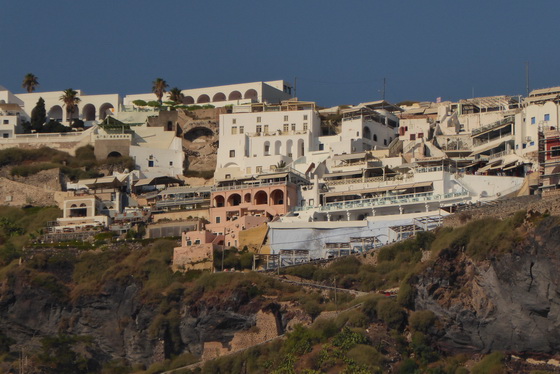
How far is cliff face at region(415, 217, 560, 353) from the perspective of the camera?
211ft

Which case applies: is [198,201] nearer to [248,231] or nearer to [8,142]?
[248,231]

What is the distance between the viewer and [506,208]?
73.1 m

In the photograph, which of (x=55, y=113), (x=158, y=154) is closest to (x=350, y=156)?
(x=158, y=154)

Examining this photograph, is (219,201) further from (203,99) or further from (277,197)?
(203,99)

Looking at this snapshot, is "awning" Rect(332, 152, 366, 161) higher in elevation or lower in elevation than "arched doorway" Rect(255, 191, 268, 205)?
higher

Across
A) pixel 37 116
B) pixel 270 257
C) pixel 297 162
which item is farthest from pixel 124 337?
pixel 37 116

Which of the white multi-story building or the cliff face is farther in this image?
the white multi-story building

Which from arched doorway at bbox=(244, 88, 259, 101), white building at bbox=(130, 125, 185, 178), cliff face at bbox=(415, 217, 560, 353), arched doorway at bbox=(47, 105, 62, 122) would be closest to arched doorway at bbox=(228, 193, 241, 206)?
white building at bbox=(130, 125, 185, 178)

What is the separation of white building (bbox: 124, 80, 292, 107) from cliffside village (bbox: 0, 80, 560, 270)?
18 centimetres

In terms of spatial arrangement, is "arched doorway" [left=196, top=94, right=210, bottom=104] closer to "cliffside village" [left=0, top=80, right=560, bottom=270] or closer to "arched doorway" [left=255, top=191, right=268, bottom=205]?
"cliffside village" [left=0, top=80, right=560, bottom=270]

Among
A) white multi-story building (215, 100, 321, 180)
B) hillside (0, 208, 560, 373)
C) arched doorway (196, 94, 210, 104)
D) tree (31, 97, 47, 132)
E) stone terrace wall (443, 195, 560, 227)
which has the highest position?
arched doorway (196, 94, 210, 104)

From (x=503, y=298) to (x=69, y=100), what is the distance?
55090mm

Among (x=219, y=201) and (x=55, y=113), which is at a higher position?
(x=55, y=113)

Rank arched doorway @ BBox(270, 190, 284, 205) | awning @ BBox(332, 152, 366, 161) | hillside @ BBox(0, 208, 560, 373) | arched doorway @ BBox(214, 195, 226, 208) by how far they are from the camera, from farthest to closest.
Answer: awning @ BBox(332, 152, 366, 161) → arched doorway @ BBox(214, 195, 226, 208) → arched doorway @ BBox(270, 190, 284, 205) → hillside @ BBox(0, 208, 560, 373)
